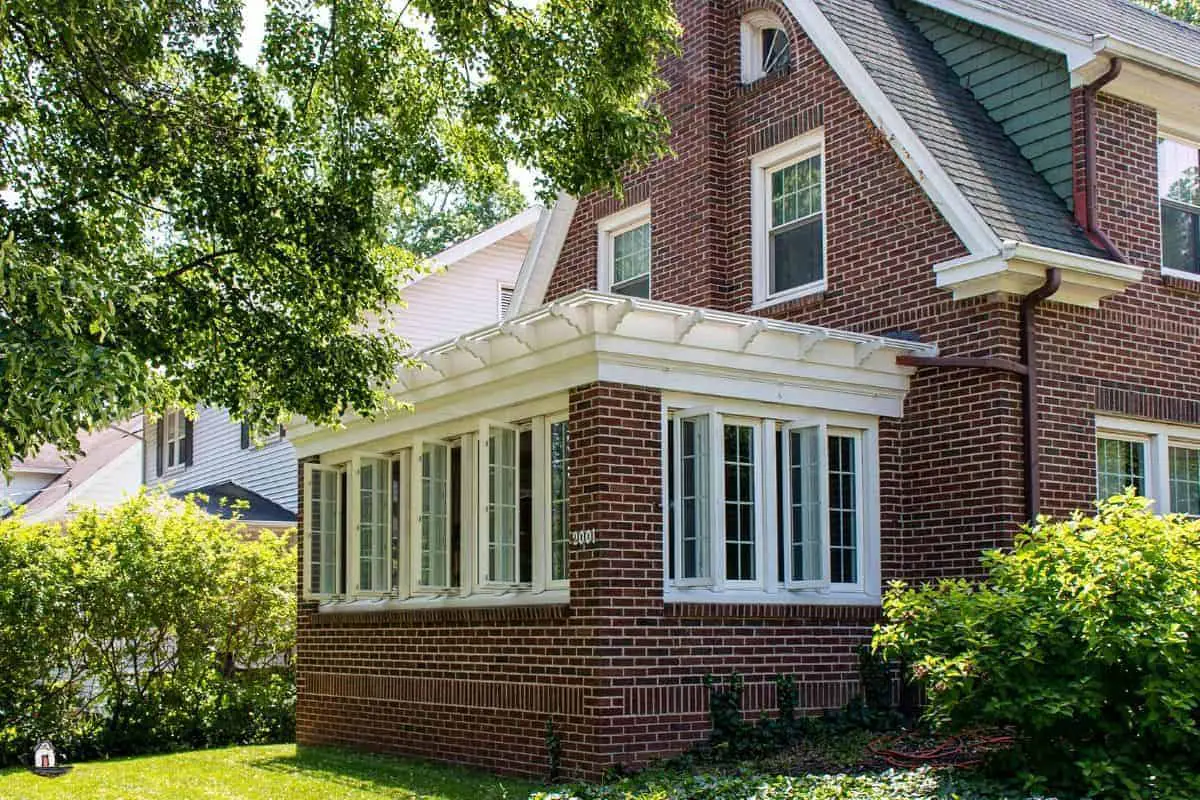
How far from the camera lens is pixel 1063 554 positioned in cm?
945

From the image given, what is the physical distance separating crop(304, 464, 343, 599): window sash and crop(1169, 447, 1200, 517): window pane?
8497mm

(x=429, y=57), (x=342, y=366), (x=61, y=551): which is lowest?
(x=61, y=551)

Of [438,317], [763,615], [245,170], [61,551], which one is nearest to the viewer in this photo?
[245,170]

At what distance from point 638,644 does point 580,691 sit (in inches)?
23.2

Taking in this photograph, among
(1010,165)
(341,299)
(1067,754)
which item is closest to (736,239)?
(1010,165)

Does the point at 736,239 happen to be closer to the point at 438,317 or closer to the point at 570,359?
the point at 570,359

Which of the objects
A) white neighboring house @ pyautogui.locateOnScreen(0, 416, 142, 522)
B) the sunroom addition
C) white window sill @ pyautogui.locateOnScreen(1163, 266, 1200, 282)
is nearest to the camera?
the sunroom addition

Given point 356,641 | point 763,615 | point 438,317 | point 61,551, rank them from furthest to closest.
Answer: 1. point 438,317
2. point 61,551
3. point 356,641
4. point 763,615

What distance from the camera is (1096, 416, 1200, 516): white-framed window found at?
13188mm

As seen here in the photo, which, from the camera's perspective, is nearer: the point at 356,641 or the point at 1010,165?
the point at 1010,165

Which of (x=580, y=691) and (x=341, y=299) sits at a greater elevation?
(x=341, y=299)

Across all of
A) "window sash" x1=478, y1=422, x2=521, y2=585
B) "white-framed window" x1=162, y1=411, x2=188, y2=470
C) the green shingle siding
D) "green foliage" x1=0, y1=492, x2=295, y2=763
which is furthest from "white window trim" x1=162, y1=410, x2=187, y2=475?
the green shingle siding

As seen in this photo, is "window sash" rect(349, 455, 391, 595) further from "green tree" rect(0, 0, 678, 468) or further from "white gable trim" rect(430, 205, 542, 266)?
"white gable trim" rect(430, 205, 542, 266)

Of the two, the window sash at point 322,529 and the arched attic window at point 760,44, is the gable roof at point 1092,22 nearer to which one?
the arched attic window at point 760,44
